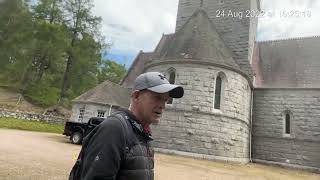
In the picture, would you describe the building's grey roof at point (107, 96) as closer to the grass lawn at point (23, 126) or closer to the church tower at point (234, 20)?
the grass lawn at point (23, 126)

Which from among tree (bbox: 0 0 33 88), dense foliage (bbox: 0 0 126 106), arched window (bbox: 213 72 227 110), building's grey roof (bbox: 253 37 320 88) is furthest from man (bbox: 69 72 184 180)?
tree (bbox: 0 0 33 88)

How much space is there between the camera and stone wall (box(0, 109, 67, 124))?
25578 millimetres

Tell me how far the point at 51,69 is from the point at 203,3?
20325 mm

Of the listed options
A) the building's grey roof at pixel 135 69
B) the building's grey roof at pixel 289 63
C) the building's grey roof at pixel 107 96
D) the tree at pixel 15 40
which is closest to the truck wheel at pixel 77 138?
the building's grey roof at pixel 107 96

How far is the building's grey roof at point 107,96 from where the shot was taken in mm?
22562

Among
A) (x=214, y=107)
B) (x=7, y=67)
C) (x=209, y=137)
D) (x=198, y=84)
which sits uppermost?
(x=7, y=67)

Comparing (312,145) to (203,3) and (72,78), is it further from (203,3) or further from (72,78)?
(72,78)

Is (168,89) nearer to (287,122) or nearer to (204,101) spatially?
(204,101)

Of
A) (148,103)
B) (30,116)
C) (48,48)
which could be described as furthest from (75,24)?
(148,103)

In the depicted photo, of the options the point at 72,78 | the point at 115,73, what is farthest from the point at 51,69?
the point at 115,73

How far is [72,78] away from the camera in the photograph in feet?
123

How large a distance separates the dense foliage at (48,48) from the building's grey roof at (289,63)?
2099cm

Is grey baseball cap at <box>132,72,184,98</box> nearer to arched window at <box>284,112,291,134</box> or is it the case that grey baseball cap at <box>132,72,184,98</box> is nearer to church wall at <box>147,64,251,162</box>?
church wall at <box>147,64,251,162</box>

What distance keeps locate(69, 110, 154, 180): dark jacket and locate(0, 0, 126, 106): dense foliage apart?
1302 inches
